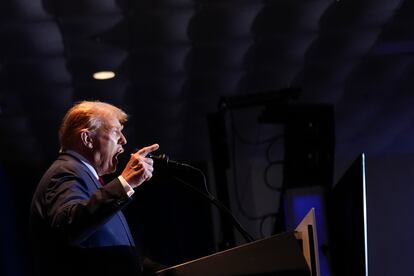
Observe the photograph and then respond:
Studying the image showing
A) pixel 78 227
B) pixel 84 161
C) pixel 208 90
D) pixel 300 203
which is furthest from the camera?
pixel 208 90

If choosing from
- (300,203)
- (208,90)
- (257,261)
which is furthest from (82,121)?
(208,90)

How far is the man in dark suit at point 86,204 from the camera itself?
71.1 inches

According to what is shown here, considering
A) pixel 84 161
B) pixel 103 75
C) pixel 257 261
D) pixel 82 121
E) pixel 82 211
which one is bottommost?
pixel 257 261

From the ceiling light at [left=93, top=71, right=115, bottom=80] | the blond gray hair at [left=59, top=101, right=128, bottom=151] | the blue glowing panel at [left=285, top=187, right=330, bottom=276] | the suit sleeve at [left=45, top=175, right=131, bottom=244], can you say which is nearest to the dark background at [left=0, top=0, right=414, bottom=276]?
the ceiling light at [left=93, top=71, right=115, bottom=80]

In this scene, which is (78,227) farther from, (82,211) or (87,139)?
(87,139)

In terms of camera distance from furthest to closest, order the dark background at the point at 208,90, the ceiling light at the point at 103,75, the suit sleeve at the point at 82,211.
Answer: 1. the ceiling light at the point at 103,75
2. the dark background at the point at 208,90
3. the suit sleeve at the point at 82,211

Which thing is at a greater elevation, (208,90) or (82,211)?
(208,90)

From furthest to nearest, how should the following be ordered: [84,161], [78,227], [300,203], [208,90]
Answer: [208,90], [300,203], [84,161], [78,227]

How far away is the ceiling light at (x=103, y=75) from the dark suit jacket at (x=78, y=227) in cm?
219

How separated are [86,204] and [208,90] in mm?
2937

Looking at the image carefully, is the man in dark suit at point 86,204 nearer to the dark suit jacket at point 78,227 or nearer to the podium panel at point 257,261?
the dark suit jacket at point 78,227

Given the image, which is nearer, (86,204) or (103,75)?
(86,204)

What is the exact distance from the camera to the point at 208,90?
15.3 feet

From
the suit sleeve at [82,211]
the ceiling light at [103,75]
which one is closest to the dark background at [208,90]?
the ceiling light at [103,75]
